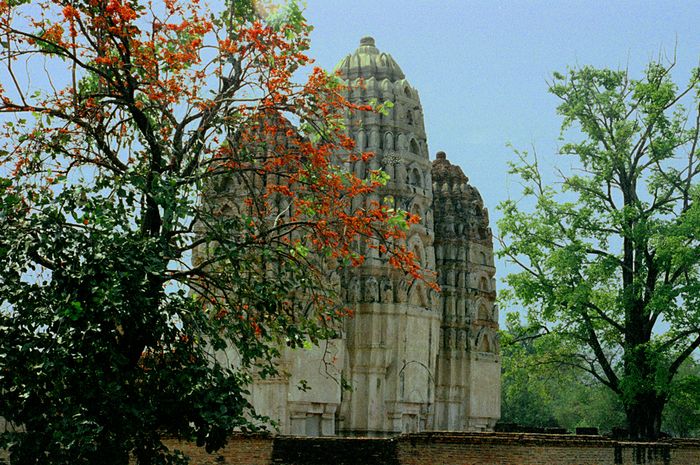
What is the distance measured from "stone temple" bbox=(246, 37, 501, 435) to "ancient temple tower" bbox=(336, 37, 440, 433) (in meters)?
0.03

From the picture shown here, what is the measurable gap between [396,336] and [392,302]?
2.75ft

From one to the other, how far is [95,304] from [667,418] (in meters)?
→ 43.1

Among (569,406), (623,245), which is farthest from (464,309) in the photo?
(569,406)

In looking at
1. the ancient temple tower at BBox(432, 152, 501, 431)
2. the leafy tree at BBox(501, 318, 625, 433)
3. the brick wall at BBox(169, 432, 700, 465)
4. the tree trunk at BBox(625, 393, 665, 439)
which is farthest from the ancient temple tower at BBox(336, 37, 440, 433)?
the leafy tree at BBox(501, 318, 625, 433)

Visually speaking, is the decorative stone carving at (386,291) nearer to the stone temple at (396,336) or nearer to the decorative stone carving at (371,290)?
the stone temple at (396,336)

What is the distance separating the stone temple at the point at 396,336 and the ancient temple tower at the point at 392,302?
3cm

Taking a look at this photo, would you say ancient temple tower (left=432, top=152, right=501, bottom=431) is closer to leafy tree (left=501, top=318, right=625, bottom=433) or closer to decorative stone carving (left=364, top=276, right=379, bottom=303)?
decorative stone carving (left=364, top=276, right=379, bottom=303)

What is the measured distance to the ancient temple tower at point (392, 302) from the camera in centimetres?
2702

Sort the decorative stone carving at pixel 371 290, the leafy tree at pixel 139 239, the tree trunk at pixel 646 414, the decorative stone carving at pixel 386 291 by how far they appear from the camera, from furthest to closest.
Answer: the tree trunk at pixel 646 414 < the decorative stone carving at pixel 386 291 < the decorative stone carving at pixel 371 290 < the leafy tree at pixel 139 239

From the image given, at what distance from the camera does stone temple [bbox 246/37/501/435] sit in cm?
2539

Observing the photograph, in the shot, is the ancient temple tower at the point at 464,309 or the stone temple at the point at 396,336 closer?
the stone temple at the point at 396,336

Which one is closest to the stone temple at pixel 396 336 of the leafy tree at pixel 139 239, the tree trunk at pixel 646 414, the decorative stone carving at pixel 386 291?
the decorative stone carving at pixel 386 291

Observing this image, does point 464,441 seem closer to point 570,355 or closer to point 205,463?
point 205,463

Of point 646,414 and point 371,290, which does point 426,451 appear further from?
point 646,414
